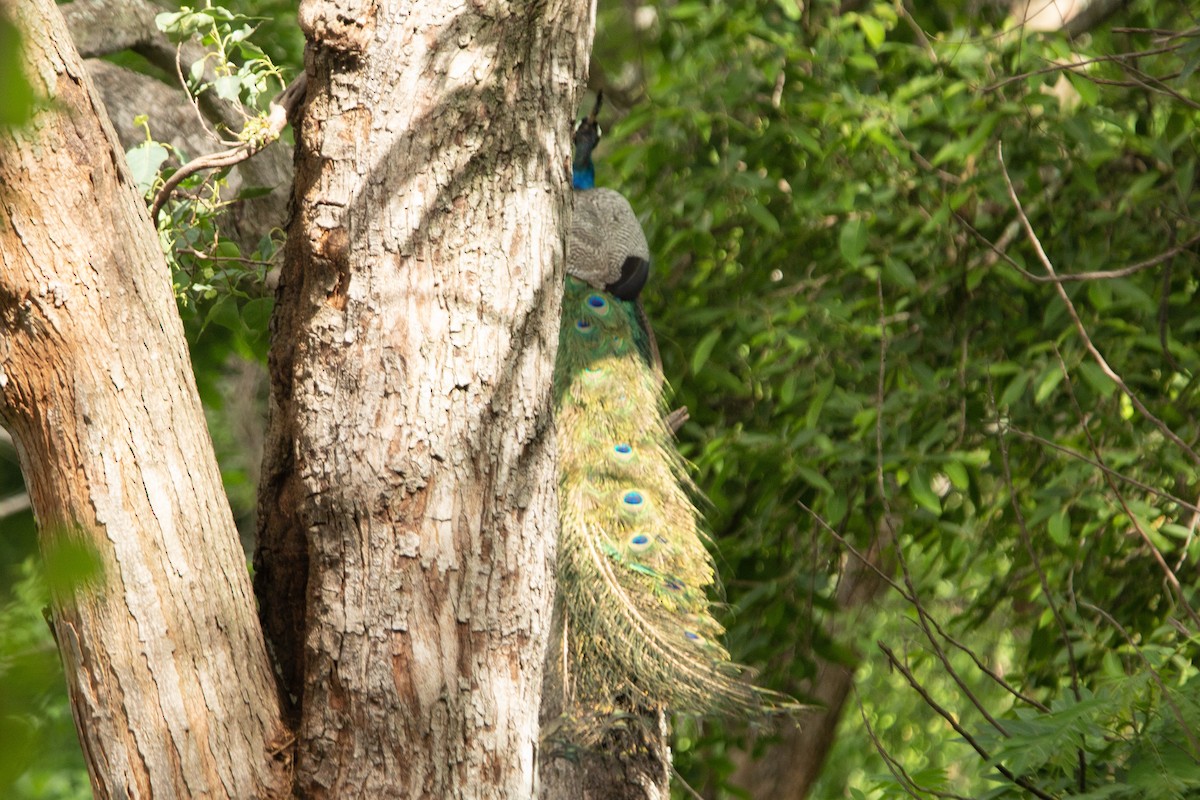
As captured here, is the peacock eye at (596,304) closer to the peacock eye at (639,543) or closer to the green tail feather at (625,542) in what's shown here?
the green tail feather at (625,542)

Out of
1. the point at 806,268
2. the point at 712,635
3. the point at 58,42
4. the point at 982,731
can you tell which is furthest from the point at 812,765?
the point at 58,42

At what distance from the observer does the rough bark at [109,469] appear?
148 centimetres

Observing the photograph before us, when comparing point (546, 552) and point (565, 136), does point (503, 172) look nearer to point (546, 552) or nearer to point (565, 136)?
point (565, 136)

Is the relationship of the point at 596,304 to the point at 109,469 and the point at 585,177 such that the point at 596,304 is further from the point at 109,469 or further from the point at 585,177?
the point at 109,469

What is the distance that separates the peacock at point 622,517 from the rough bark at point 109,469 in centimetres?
100

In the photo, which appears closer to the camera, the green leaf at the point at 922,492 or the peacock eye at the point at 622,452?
the green leaf at the point at 922,492

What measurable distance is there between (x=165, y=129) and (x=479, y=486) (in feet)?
6.02

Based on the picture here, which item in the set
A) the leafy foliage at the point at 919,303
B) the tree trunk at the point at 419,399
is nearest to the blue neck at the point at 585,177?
the leafy foliage at the point at 919,303

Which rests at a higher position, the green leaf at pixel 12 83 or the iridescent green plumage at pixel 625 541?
the green leaf at pixel 12 83

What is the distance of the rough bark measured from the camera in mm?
1478

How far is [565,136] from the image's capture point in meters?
1.83

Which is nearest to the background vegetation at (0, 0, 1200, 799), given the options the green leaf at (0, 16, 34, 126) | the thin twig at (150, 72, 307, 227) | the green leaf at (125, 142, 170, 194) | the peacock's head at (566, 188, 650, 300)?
the peacock's head at (566, 188, 650, 300)

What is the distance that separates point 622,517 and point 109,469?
1.57m

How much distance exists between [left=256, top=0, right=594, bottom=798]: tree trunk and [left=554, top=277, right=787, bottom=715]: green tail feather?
0.82 meters
